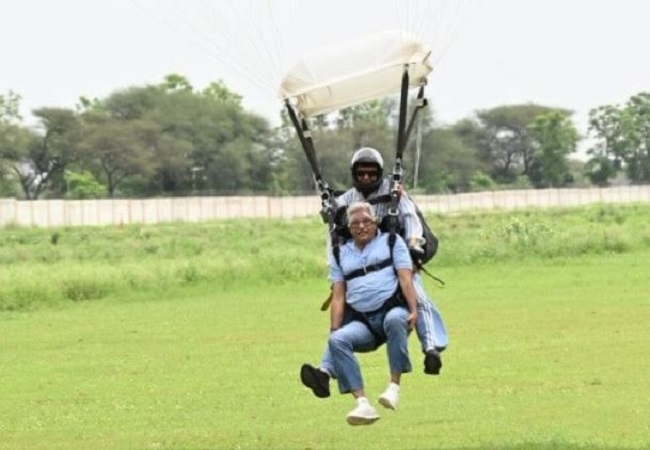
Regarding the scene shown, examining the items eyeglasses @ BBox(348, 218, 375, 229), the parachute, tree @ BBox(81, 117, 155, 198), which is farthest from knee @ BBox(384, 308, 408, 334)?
tree @ BBox(81, 117, 155, 198)

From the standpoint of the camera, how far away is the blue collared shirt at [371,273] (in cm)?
1176

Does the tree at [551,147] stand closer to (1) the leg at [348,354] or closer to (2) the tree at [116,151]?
(2) the tree at [116,151]

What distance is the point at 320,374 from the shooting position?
11617 mm

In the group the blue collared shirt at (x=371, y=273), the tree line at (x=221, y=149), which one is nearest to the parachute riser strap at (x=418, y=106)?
the blue collared shirt at (x=371, y=273)

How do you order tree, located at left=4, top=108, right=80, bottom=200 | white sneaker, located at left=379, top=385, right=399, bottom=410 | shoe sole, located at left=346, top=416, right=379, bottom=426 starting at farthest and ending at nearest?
1. tree, located at left=4, top=108, right=80, bottom=200
2. white sneaker, located at left=379, top=385, right=399, bottom=410
3. shoe sole, located at left=346, top=416, right=379, bottom=426

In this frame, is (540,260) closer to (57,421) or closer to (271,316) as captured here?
(271,316)

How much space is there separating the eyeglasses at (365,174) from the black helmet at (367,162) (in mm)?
23

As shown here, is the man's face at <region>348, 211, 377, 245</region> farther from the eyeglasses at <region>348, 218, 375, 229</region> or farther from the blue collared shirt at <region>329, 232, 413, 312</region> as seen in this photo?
the blue collared shirt at <region>329, 232, 413, 312</region>

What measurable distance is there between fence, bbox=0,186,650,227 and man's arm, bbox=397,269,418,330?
2719 inches

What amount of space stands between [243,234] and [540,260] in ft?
78.8

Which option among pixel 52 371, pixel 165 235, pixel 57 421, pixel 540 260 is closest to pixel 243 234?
pixel 165 235

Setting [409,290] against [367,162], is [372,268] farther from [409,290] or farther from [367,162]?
[367,162]

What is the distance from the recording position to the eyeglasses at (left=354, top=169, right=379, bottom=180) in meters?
11.9

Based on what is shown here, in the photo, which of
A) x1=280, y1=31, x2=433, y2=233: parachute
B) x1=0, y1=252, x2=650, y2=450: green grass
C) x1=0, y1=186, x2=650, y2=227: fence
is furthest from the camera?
x1=0, y1=186, x2=650, y2=227: fence
